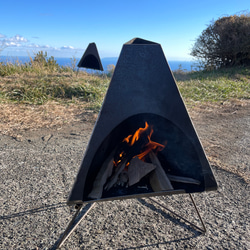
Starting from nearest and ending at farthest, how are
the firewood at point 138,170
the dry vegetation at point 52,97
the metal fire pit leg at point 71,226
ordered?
the metal fire pit leg at point 71,226 < the firewood at point 138,170 < the dry vegetation at point 52,97

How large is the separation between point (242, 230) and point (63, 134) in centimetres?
302

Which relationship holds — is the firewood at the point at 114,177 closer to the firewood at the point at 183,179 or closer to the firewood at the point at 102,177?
the firewood at the point at 102,177

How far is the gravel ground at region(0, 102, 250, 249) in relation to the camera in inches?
70.3

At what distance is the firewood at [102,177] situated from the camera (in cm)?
171

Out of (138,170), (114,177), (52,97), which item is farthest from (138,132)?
(52,97)

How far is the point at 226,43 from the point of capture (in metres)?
11.5

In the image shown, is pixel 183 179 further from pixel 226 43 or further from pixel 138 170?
pixel 226 43

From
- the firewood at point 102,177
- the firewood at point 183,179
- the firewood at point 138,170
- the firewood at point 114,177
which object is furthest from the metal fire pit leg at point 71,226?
the firewood at point 183,179

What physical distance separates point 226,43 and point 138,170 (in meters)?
11.7

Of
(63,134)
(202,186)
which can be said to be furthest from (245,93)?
(202,186)

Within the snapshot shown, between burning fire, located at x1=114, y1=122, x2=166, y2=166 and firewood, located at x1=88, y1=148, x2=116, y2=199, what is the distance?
128 mm

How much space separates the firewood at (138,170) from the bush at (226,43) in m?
11.4

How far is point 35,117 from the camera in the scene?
460cm

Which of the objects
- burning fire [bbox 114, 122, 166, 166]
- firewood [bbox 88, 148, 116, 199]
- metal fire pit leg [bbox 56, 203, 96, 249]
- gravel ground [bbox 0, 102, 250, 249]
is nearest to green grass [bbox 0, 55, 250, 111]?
gravel ground [bbox 0, 102, 250, 249]
